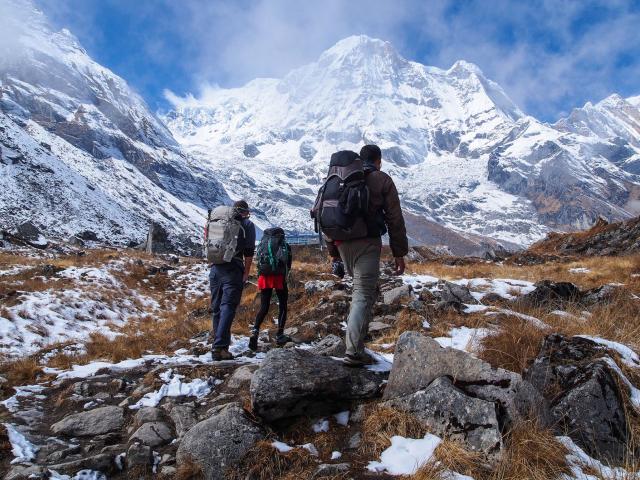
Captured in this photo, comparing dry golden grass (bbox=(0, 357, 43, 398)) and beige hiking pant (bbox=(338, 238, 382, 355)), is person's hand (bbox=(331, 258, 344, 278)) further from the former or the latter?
dry golden grass (bbox=(0, 357, 43, 398))

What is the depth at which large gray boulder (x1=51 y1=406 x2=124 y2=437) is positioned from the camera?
15.6ft

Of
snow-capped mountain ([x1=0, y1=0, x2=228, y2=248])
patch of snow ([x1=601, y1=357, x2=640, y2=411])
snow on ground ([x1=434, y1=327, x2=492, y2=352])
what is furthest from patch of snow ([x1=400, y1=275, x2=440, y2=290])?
snow-capped mountain ([x1=0, y1=0, x2=228, y2=248])

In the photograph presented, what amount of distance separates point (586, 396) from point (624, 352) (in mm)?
1172

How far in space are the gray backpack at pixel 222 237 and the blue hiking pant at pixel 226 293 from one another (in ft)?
0.81

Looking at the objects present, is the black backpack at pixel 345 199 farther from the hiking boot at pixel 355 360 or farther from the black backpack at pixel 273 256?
the black backpack at pixel 273 256

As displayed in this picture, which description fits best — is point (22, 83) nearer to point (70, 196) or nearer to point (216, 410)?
point (70, 196)

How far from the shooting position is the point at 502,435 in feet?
11.4

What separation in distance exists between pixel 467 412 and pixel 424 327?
14.0 ft

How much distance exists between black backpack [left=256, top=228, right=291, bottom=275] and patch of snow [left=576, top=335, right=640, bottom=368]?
4999mm

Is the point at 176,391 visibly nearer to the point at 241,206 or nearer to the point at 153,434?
the point at 153,434

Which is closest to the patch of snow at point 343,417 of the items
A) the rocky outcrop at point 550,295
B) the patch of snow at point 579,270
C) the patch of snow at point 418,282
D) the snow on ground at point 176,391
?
the snow on ground at point 176,391

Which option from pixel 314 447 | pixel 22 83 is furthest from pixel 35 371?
pixel 22 83

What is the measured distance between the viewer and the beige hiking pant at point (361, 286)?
503 cm

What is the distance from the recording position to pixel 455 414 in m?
3.73
